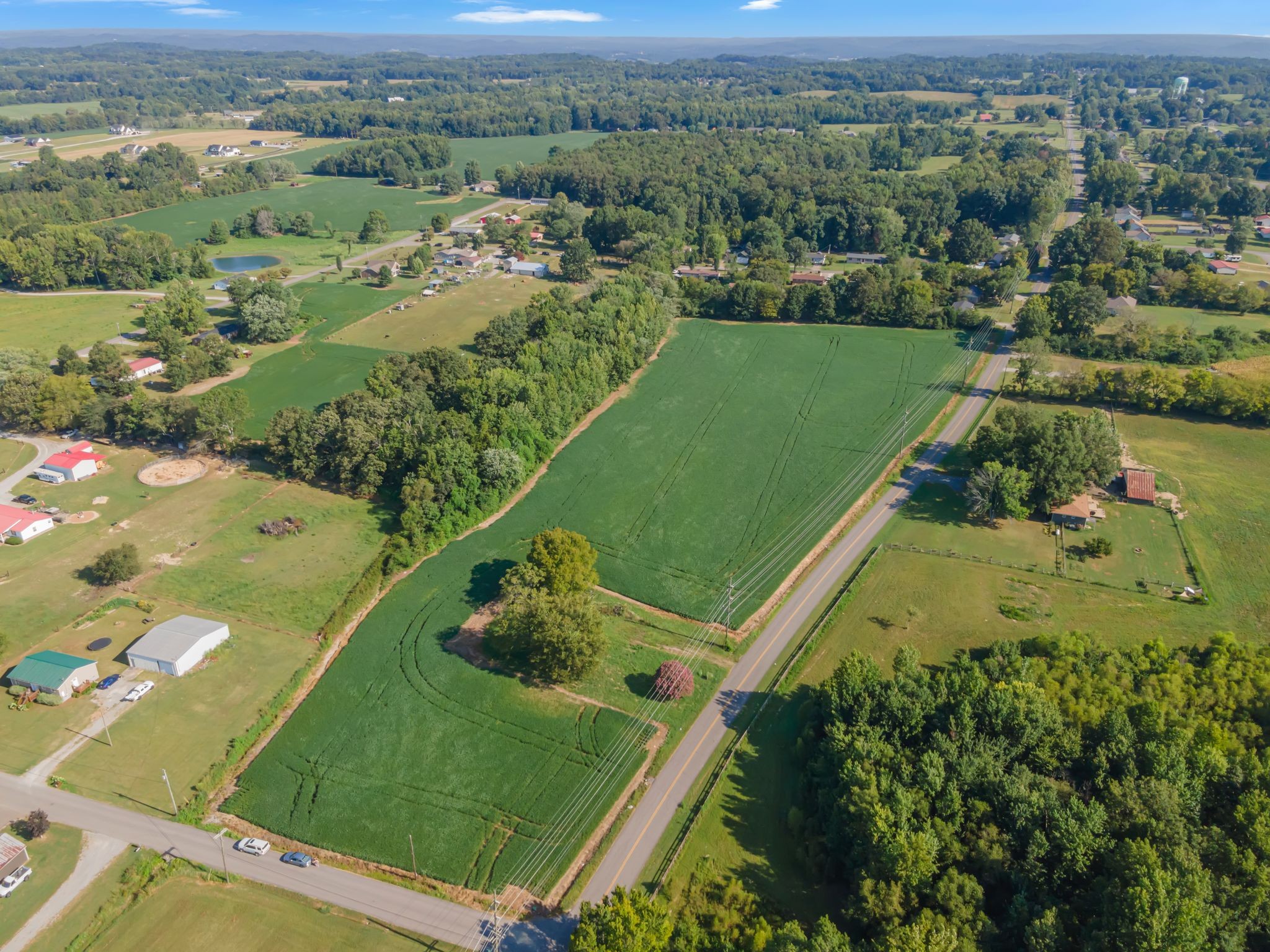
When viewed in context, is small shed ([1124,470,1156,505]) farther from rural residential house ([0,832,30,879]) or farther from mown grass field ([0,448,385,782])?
rural residential house ([0,832,30,879])

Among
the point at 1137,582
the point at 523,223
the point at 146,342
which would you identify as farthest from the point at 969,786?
the point at 523,223

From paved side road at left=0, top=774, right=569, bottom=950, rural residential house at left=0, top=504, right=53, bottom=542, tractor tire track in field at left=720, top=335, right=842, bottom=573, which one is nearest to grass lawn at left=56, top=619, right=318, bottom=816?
paved side road at left=0, top=774, right=569, bottom=950

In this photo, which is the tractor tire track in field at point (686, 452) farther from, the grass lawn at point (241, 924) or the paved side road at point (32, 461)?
the paved side road at point (32, 461)

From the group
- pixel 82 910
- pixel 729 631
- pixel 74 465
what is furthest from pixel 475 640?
pixel 74 465

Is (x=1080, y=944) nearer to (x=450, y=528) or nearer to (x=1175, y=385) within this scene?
(x=450, y=528)

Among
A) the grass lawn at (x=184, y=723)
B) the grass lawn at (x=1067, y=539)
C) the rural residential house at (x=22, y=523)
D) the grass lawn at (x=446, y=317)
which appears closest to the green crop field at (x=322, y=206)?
the grass lawn at (x=446, y=317)

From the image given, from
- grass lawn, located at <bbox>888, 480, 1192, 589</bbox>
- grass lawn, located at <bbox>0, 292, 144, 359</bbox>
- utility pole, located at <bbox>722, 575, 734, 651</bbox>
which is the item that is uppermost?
grass lawn, located at <bbox>0, 292, 144, 359</bbox>
